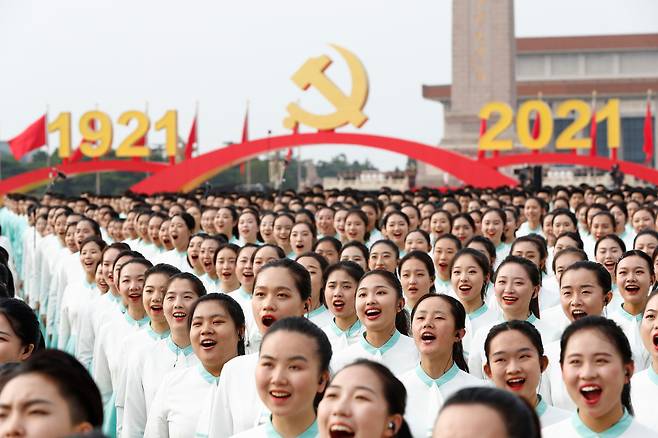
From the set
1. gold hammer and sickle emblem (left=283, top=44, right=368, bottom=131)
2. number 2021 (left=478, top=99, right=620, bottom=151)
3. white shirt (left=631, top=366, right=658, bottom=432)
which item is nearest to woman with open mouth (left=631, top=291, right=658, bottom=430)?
white shirt (left=631, top=366, right=658, bottom=432)

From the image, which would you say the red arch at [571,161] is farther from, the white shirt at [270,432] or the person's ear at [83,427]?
the person's ear at [83,427]

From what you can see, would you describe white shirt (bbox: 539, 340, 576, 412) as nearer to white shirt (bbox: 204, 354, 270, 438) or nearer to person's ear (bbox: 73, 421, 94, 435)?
white shirt (bbox: 204, 354, 270, 438)

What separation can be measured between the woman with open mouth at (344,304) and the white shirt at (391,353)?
414mm

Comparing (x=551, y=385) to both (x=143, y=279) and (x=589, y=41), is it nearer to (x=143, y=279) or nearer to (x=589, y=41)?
(x=143, y=279)

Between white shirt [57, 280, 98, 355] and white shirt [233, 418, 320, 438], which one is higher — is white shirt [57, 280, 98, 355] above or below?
above

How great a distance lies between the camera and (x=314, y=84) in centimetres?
2388

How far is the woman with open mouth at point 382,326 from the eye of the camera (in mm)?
5707

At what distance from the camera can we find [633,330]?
6477 mm

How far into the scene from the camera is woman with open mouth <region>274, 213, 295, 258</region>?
9.87m

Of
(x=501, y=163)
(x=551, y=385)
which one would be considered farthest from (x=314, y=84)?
(x=551, y=385)

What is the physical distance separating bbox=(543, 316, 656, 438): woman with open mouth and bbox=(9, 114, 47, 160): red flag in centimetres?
2463

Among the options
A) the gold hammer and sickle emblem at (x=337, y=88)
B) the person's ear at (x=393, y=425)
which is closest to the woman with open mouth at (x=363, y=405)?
the person's ear at (x=393, y=425)

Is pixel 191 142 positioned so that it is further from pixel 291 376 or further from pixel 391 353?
pixel 291 376

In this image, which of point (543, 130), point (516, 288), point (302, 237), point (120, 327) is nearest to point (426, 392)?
point (516, 288)
